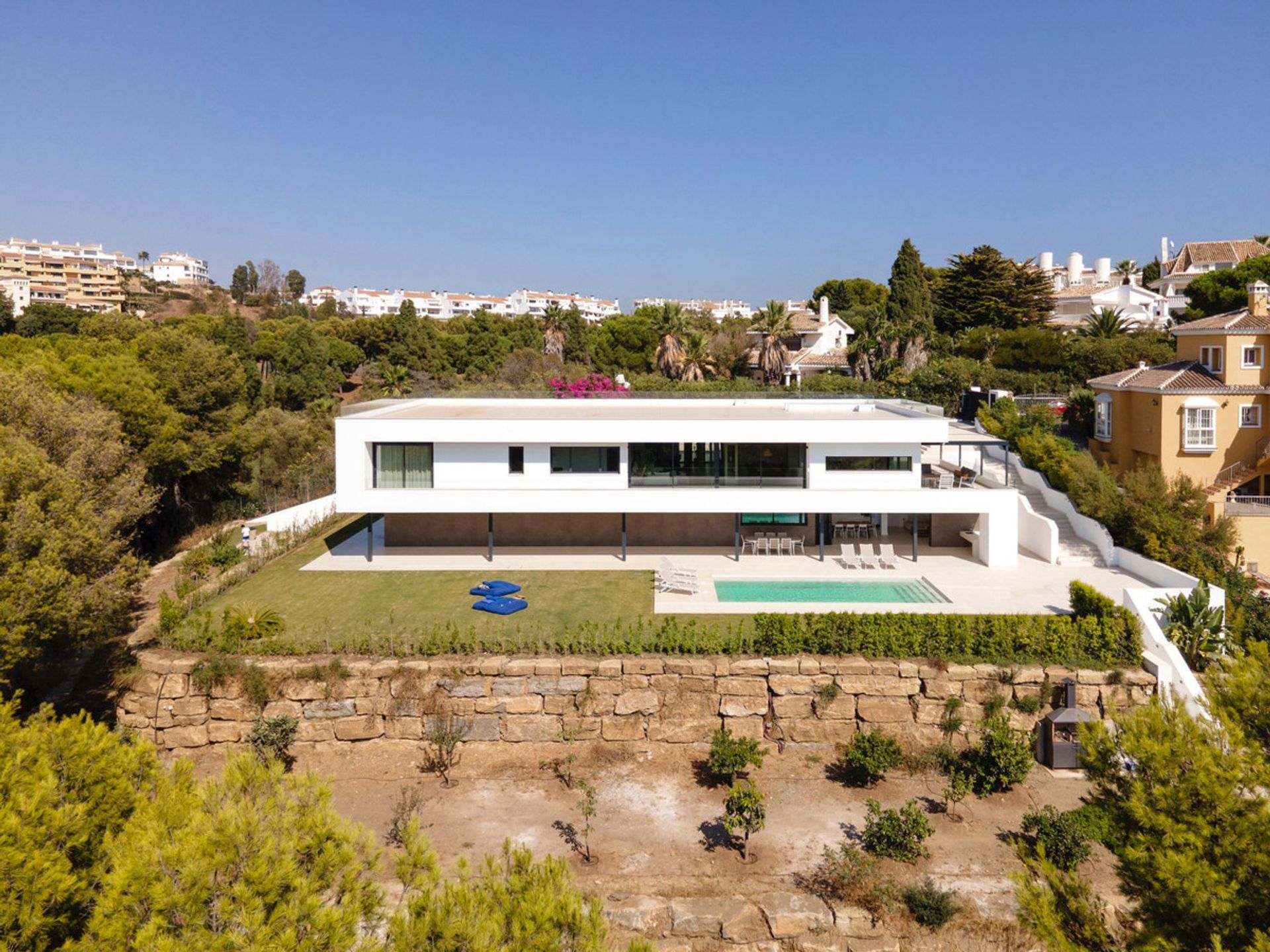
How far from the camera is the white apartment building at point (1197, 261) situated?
66.9 meters

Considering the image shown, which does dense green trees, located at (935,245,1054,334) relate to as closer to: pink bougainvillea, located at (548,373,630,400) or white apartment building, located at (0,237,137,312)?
pink bougainvillea, located at (548,373,630,400)

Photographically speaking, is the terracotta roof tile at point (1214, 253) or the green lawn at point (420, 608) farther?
the terracotta roof tile at point (1214, 253)

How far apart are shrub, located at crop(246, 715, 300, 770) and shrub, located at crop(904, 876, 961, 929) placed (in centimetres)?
1188

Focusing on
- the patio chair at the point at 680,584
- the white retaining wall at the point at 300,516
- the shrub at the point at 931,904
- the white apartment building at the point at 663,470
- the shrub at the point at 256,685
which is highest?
the white apartment building at the point at 663,470

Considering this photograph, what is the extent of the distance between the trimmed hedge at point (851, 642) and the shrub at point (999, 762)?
202 centimetres

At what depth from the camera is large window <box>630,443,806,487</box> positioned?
2356 centimetres

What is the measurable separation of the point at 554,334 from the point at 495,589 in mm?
44905

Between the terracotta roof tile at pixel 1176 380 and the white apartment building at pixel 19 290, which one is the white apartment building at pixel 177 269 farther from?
the terracotta roof tile at pixel 1176 380

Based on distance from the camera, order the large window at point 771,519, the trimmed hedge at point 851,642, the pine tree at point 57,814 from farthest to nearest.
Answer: the large window at point 771,519 → the trimmed hedge at point 851,642 → the pine tree at point 57,814

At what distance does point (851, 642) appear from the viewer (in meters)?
17.7

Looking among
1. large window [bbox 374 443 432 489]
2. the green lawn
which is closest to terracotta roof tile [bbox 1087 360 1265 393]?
the green lawn

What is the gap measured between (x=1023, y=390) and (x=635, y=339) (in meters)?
33.5

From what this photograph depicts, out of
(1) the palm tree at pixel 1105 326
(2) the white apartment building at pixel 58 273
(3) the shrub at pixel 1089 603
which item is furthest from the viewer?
(2) the white apartment building at pixel 58 273

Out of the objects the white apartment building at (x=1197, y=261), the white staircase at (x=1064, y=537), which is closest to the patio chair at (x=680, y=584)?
the white staircase at (x=1064, y=537)
